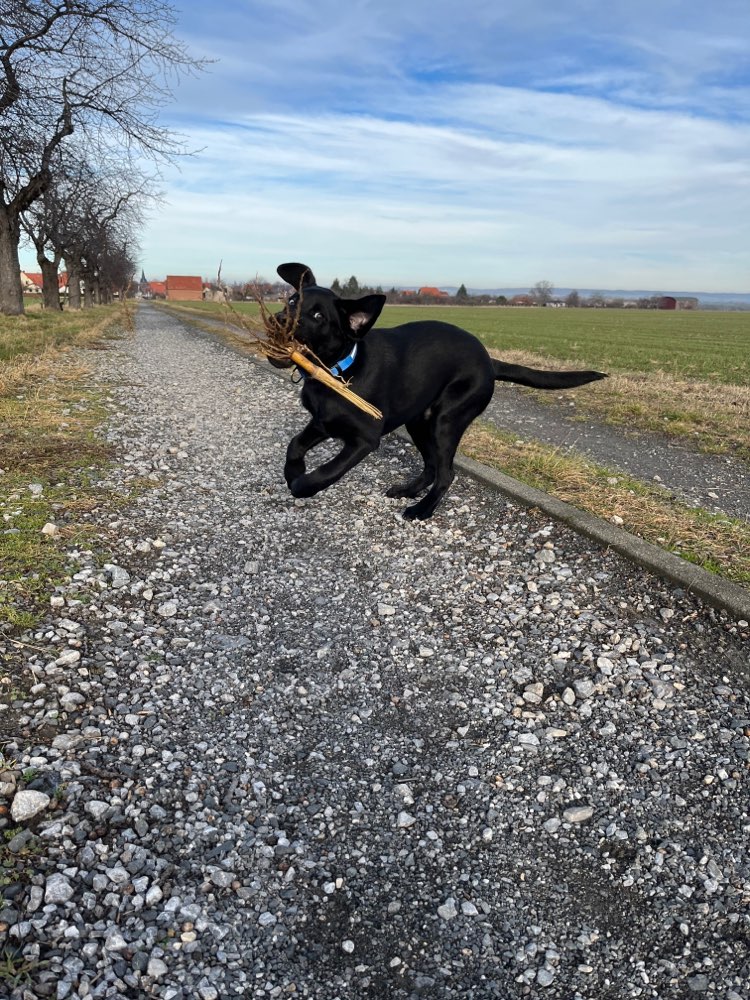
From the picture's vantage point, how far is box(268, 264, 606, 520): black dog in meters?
4.32

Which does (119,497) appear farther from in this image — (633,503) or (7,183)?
(7,183)

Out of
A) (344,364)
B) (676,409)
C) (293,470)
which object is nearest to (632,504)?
(344,364)

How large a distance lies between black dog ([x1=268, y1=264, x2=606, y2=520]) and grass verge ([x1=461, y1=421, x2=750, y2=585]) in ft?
3.35

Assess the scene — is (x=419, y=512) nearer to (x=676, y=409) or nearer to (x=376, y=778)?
(x=376, y=778)

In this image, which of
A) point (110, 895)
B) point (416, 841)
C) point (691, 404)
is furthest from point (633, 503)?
point (691, 404)

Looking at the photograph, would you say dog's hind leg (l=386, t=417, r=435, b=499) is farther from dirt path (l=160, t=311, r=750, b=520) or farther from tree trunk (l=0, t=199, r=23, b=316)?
tree trunk (l=0, t=199, r=23, b=316)

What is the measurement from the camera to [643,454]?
8.02 metres

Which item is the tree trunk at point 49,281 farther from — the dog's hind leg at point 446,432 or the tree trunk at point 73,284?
the dog's hind leg at point 446,432

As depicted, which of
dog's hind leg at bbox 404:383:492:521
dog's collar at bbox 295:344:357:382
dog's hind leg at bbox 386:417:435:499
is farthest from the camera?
dog's hind leg at bbox 386:417:435:499

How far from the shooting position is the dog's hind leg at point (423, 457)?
544 centimetres

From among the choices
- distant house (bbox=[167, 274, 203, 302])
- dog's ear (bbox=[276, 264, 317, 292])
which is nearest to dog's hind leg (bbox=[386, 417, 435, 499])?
dog's ear (bbox=[276, 264, 317, 292])

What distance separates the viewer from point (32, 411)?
769 cm

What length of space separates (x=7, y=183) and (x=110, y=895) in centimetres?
2435

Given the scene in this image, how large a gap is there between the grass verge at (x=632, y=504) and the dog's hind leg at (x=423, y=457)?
100 cm
